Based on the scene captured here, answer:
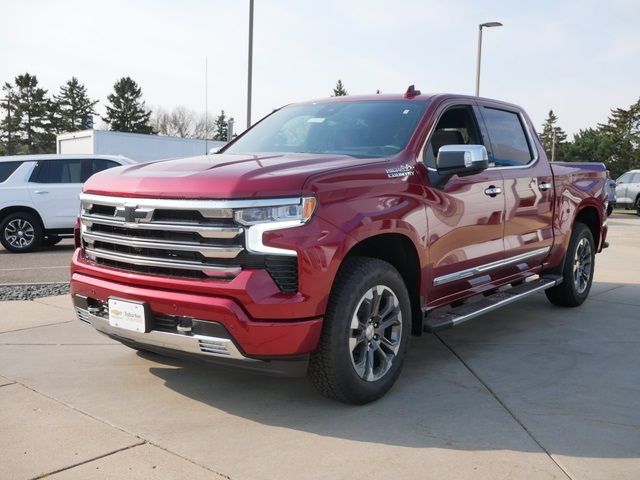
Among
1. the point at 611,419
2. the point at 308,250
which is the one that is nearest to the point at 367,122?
the point at 308,250

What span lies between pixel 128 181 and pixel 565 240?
14.0 feet

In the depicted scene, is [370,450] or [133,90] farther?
[133,90]

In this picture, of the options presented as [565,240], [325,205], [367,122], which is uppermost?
[367,122]

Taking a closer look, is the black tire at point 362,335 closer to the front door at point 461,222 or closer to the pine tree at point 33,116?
the front door at point 461,222

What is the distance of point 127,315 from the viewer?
11.8 ft

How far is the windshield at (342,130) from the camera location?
4398 mm

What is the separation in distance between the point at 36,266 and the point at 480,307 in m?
7.49

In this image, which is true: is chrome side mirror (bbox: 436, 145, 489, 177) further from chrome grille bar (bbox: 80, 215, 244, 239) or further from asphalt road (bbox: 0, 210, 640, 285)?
asphalt road (bbox: 0, 210, 640, 285)

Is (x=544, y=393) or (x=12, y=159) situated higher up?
(x=12, y=159)

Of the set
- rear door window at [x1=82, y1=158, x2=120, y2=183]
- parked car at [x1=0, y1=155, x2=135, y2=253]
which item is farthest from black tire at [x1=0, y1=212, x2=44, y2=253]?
rear door window at [x1=82, y1=158, x2=120, y2=183]

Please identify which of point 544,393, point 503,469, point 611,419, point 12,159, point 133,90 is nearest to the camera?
point 503,469

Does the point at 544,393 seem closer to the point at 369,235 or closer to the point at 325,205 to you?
the point at 369,235

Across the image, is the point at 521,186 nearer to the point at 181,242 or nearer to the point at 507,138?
the point at 507,138

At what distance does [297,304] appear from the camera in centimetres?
331
